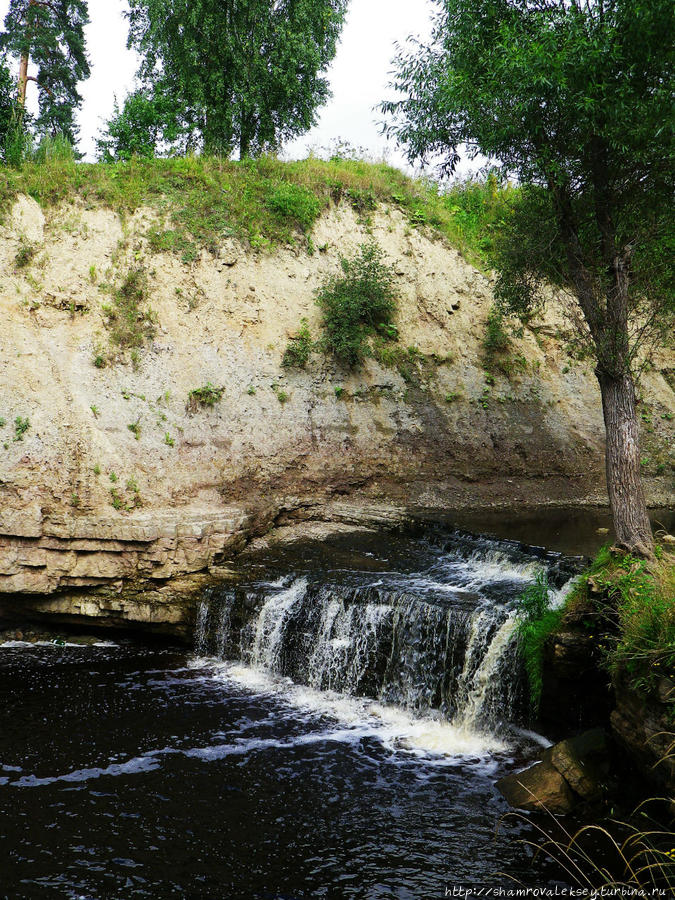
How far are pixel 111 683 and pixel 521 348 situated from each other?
14.5 m

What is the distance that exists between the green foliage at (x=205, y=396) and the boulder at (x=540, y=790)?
10.1 meters

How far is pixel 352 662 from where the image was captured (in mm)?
9008

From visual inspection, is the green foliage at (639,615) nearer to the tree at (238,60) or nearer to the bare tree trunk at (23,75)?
the tree at (238,60)

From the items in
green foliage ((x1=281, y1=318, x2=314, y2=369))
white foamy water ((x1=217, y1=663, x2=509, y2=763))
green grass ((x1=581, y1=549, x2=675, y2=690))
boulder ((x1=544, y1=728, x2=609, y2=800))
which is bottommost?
white foamy water ((x1=217, y1=663, x2=509, y2=763))

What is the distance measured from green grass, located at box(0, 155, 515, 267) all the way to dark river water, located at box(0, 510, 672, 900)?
9.40 metres

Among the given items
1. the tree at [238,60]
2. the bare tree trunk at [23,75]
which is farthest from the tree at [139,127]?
the bare tree trunk at [23,75]

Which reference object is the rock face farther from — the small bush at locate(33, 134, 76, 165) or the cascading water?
the small bush at locate(33, 134, 76, 165)

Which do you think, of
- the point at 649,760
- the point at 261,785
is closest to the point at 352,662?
the point at 261,785

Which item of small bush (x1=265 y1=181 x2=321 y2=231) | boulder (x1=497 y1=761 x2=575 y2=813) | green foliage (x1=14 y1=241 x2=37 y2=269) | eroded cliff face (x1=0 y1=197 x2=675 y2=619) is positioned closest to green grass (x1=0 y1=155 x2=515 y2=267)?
small bush (x1=265 y1=181 x2=321 y2=231)

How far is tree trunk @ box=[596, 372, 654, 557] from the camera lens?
8703 millimetres

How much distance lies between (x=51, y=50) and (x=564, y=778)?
30.6 m

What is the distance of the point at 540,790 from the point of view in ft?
20.2

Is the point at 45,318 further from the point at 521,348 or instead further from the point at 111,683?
the point at 521,348

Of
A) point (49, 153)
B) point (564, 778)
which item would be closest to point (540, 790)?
point (564, 778)
